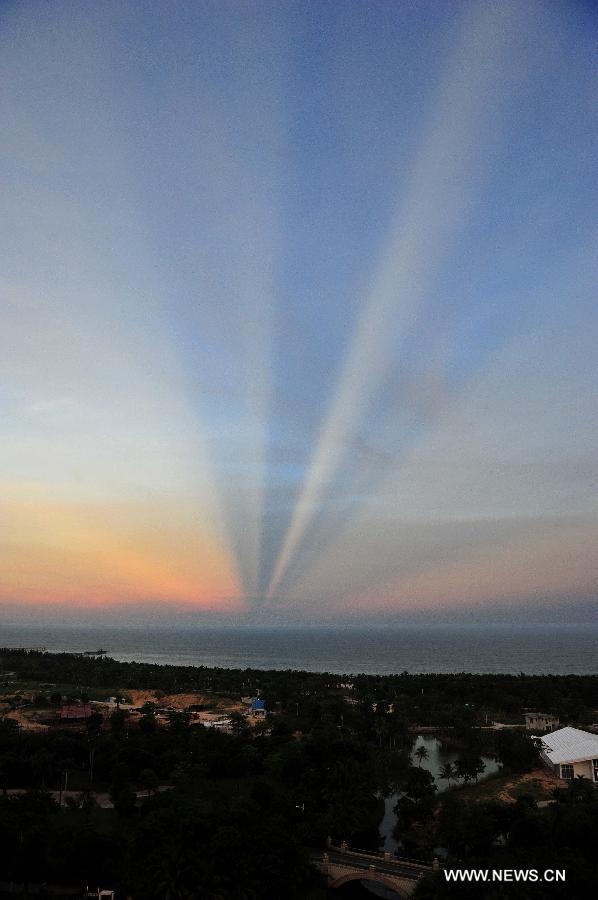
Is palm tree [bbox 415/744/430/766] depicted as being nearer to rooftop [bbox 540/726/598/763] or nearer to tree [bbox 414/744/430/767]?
tree [bbox 414/744/430/767]

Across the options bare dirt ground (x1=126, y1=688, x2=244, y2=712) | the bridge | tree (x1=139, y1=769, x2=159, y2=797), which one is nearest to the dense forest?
tree (x1=139, y1=769, x2=159, y2=797)

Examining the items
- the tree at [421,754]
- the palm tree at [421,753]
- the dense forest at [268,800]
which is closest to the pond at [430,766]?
the tree at [421,754]

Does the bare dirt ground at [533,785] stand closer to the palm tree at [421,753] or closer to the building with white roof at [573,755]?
the building with white roof at [573,755]

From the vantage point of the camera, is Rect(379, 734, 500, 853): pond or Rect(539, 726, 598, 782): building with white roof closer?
Rect(379, 734, 500, 853): pond

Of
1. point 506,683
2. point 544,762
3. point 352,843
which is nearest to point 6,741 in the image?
point 352,843

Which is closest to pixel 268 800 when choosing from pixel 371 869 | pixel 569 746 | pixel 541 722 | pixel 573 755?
pixel 371 869

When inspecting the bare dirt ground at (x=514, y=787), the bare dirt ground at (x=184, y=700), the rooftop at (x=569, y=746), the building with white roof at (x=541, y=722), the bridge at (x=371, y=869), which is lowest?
the bare dirt ground at (x=184, y=700)
